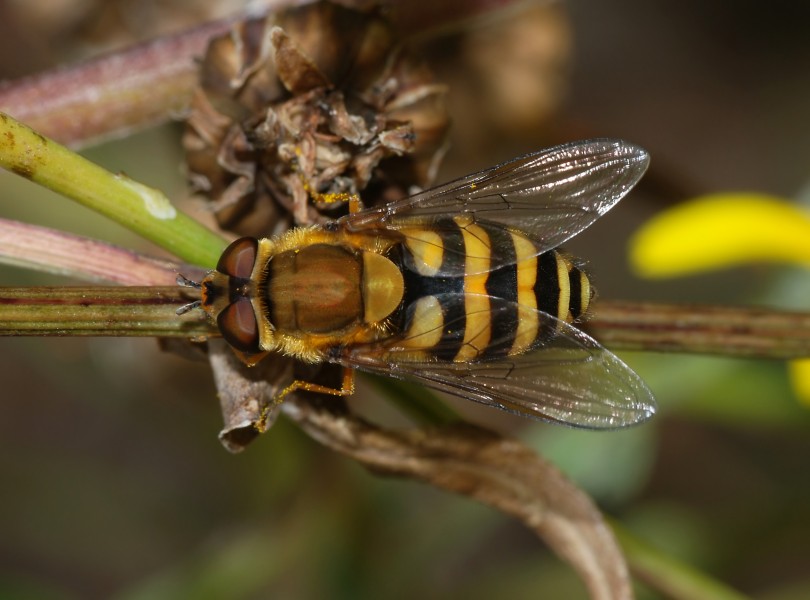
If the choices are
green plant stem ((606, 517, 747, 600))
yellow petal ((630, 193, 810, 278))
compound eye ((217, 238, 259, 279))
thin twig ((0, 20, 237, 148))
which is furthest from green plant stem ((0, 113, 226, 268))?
yellow petal ((630, 193, 810, 278))

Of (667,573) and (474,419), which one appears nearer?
(667,573)

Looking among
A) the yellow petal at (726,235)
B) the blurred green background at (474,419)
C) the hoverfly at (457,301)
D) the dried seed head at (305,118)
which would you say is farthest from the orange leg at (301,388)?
the yellow petal at (726,235)

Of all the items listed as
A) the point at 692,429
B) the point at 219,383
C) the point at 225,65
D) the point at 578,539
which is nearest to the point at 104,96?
the point at 225,65

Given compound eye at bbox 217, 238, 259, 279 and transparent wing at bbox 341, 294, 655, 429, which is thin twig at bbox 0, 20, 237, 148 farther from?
transparent wing at bbox 341, 294, 655, 429

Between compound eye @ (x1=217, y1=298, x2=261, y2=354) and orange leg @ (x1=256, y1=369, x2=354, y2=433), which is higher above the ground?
compound eye @ (x1=217, y1=298, x2=261, y2=354)

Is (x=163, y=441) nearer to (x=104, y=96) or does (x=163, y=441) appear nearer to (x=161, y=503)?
(x=161, y=503)

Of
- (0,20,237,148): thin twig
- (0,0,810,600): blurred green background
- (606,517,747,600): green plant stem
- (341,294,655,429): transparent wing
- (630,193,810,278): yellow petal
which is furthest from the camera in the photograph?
(0,0,810,600): blurred green background

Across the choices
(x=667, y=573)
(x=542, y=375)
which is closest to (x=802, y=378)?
(x=667, y=573)

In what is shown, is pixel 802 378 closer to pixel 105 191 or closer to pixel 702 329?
pixel 702 329
